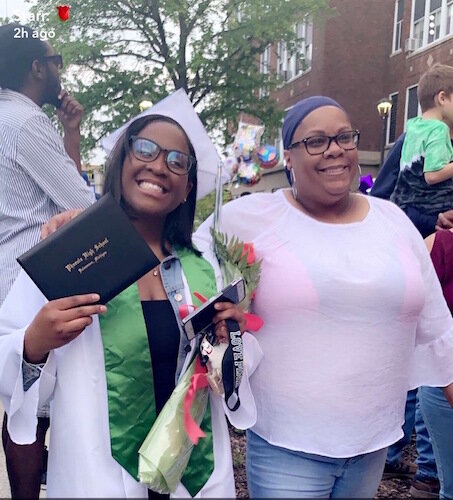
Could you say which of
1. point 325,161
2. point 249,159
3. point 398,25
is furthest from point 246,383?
point 398,25

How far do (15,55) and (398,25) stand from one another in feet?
45.6

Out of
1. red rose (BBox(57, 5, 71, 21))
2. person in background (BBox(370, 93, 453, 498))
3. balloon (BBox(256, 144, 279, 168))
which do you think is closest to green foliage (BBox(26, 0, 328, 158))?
red rose (BBox(57, 5, 71, 21))

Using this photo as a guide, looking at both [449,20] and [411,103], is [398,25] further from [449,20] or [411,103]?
[411,103]

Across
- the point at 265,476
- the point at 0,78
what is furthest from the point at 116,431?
the point at 0,78

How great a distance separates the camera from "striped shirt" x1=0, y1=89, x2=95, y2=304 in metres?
2.11

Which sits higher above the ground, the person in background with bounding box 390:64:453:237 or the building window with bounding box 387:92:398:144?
the person in background with bounding box 390:64:453:237

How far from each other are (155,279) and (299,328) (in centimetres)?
47

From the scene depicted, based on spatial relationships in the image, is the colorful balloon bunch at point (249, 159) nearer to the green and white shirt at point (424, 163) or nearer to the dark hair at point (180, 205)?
the green and white shirt at point (424, 163)

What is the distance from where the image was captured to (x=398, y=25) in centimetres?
1421

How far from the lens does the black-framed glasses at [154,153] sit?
5.36 ft

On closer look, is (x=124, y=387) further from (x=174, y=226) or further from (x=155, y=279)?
(x=174, y=226)

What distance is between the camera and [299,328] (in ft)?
5.68

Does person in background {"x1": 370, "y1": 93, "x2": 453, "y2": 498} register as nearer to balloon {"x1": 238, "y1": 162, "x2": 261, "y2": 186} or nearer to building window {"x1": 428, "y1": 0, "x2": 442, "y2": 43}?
balloon {"x1": 238, "y1": 162, "x2": 261, "y2": 186}

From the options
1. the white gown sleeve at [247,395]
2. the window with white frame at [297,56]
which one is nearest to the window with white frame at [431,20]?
the window with white frame at [297,56]
